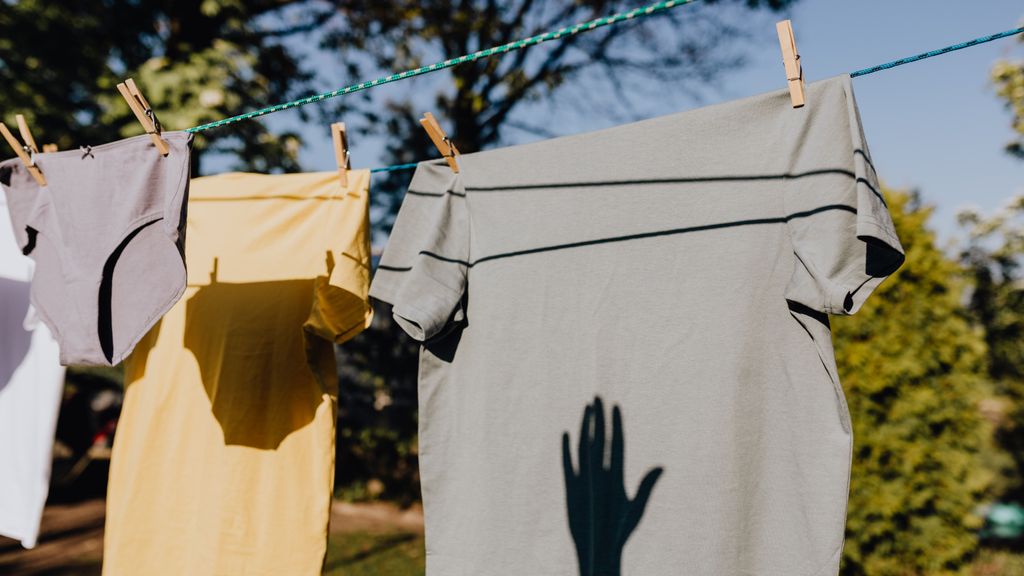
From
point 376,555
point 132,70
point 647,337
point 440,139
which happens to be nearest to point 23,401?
point 440,139

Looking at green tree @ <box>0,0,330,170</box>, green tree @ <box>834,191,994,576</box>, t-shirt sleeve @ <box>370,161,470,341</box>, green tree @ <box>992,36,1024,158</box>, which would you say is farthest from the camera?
green tree @ <box>992,36,1024,158</box>

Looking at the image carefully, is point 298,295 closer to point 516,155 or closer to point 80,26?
point 516,155

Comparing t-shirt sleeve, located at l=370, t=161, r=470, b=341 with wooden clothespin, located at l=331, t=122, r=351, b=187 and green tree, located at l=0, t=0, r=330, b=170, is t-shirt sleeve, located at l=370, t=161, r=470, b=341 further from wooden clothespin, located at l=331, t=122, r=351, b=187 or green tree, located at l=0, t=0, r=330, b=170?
green tree, located at l=0, t=0, r=330, b=170

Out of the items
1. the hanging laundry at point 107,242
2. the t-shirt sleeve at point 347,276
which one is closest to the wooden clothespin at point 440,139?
the t-shirt sleeve at point 347,276

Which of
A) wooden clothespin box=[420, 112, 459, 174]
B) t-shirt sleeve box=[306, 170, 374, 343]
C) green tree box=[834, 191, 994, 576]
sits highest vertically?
wooden clothespin box=[420, 112, 459, 174]

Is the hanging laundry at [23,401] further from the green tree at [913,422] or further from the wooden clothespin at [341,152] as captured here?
the green tree at [913,422]

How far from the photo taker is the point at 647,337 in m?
1.51

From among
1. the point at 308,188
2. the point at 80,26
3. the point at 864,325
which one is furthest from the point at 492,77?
the point at 308,188

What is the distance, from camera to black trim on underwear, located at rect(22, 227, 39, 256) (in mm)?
1896

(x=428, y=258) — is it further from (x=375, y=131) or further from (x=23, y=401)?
(x=375, y=131)

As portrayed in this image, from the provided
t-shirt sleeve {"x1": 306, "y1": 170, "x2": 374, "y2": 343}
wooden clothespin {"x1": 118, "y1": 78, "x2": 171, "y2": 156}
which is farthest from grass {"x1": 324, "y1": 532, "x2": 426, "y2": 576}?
wooden clothespin {"x1": 118, "y1": 78, "x2": 171, "y2": 156}

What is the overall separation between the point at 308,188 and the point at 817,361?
5.06ft

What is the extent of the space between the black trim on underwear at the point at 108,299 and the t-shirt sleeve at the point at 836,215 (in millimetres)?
1667

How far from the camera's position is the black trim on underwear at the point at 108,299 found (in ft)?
5.53
